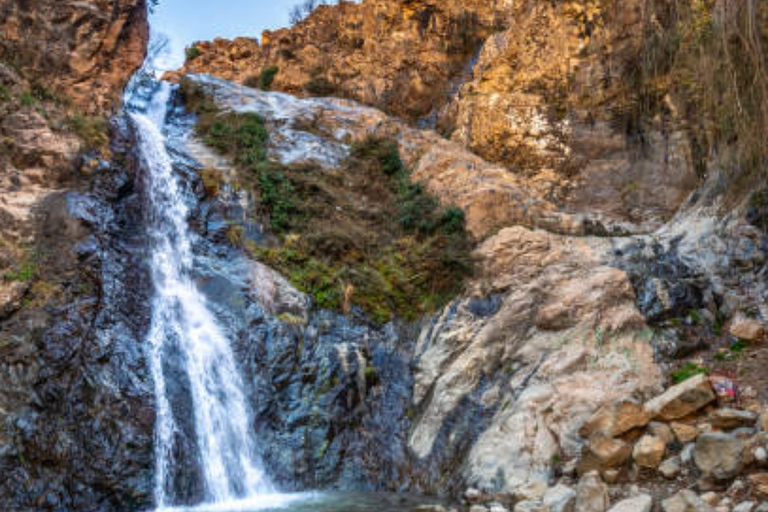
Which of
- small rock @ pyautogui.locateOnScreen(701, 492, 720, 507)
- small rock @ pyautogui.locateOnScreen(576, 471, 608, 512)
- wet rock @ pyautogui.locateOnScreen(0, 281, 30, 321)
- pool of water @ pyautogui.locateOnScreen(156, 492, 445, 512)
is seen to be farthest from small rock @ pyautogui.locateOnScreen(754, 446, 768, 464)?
wet rock @ pyautogui.locateOnScreen(0, 281, 30, 321)

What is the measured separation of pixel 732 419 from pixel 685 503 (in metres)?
1.37

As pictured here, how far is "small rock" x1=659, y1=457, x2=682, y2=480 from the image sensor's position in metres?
5.88

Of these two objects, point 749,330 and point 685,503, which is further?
point 749,330

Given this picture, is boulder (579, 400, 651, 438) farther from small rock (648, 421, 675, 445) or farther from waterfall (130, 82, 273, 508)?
waterfall (130, 82, 273, 508)

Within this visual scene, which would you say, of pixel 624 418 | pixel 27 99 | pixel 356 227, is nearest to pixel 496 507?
pixel 624 418

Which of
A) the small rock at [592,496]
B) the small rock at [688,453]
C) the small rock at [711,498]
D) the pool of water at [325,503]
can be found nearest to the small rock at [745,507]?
the small rock at [711,498]

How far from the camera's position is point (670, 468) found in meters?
5.95

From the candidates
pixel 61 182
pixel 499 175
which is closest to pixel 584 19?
pixel 499 175

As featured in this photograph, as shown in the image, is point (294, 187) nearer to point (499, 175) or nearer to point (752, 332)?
point (499, 175)

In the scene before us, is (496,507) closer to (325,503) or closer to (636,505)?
(636,505)

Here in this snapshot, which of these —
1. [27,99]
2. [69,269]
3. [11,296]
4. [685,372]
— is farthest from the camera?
[27,99]

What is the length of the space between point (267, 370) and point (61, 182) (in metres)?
5.30

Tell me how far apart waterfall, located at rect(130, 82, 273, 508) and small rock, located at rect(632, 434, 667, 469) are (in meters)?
5.48

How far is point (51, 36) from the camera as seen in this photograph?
1294cm
